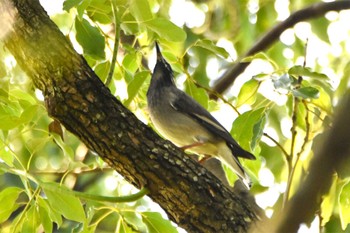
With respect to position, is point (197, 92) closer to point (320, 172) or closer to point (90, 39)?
point (90, 39)

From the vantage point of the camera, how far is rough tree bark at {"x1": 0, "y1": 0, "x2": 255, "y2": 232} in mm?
2654

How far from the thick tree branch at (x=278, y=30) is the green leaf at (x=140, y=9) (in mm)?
1567

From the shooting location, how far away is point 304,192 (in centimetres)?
83

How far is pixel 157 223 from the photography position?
113 inches

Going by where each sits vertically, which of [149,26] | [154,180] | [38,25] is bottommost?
[154,180]

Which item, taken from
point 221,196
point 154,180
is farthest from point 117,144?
point 221,196

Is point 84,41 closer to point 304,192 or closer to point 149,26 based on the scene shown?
point 149,26

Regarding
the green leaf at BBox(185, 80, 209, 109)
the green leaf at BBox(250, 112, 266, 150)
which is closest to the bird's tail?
the green leaf at BBox(185, 80, 209, 109)

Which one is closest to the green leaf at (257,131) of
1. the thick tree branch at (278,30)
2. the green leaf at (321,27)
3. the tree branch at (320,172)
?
the thick tree branch at (278,30)

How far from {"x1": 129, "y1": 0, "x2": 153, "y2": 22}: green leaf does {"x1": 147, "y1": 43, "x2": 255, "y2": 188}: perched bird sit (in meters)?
1.02

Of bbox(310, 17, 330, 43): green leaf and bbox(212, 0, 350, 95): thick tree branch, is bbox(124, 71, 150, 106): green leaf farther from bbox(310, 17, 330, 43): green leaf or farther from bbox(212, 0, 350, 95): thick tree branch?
bbox(310, 17, 330, 43): green leaf

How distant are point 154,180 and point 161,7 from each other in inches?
73.5

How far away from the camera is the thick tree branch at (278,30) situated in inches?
172

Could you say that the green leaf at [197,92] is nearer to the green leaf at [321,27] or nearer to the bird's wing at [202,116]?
the bird's wing at [202,116]
